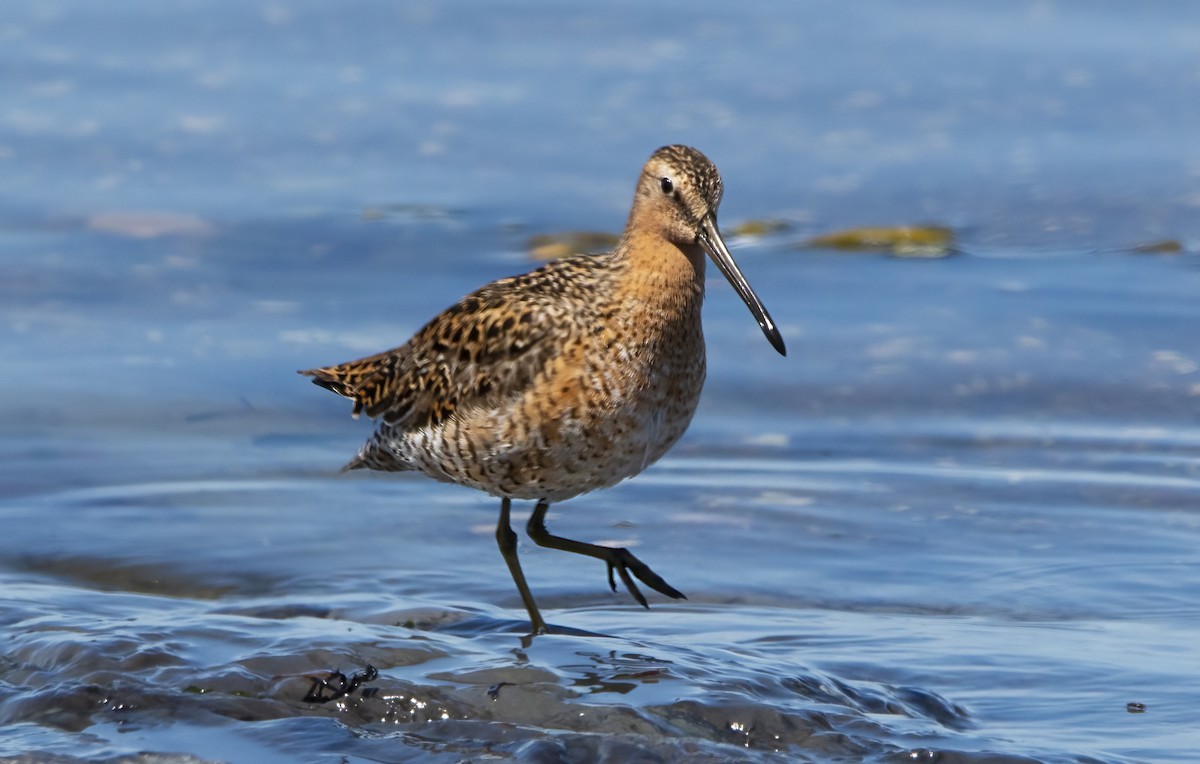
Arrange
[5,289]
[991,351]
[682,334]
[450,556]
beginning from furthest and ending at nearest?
[5,289], [991,351], [450,556], [682,334]

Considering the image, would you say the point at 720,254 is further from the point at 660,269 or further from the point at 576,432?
the point at 576,432

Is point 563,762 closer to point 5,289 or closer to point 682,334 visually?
point 682,334

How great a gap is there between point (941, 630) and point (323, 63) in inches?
260

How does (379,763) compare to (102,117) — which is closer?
(379,763)

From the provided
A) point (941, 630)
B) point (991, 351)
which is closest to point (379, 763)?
point (941, 630)

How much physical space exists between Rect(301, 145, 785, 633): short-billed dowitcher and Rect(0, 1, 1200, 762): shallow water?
487 millimetres

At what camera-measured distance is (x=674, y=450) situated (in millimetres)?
7418

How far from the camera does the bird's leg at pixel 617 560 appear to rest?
5.70m

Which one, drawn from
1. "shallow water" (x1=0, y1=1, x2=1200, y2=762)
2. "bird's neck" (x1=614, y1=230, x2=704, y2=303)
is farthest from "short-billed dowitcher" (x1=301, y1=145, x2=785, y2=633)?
"shallow water" (x1=0, y1=1, x2=1200, y2=762)

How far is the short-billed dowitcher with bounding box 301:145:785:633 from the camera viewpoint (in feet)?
17.7

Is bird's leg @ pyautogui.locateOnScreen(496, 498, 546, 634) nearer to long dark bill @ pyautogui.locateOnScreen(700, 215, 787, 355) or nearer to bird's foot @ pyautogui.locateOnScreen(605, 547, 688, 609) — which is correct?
bird's foot @ pyautogui.locateOnScreen(605, 547, 688, 609)

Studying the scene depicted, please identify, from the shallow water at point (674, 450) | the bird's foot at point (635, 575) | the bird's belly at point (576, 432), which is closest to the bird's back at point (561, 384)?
the bird's belly at point (576, 432)

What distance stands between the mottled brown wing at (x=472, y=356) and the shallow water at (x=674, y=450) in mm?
597

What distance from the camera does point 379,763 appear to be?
451 cm
